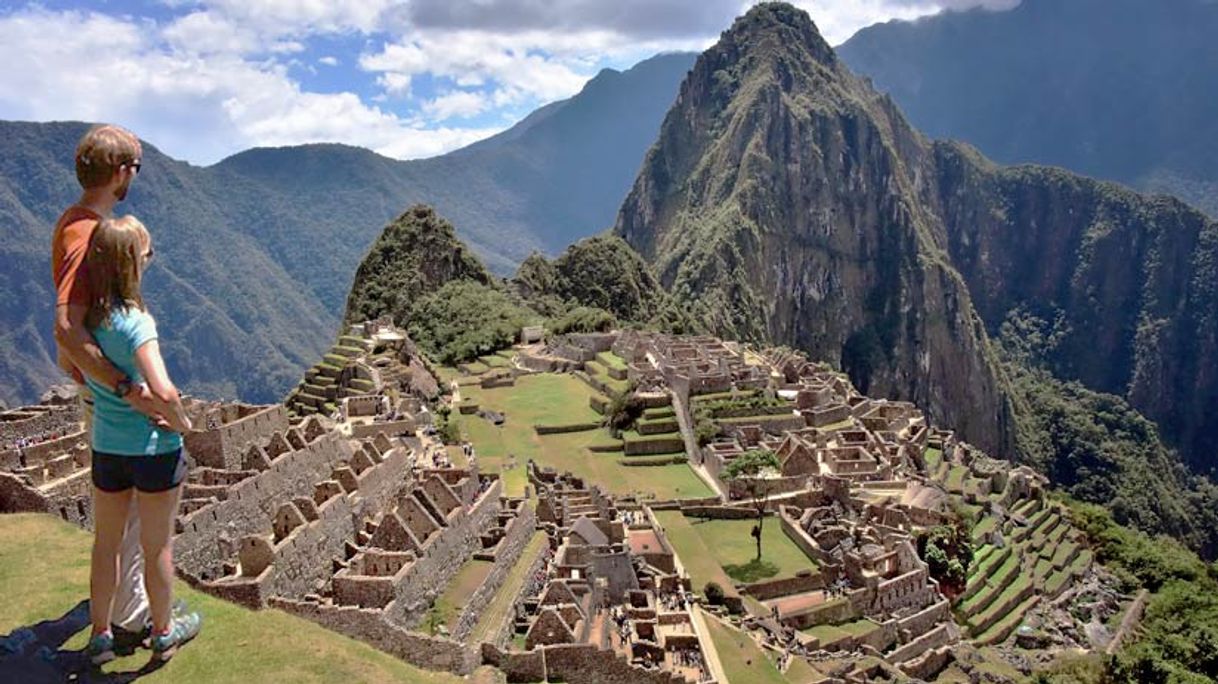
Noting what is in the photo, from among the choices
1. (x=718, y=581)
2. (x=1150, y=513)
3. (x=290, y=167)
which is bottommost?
(x=1150, y=513)

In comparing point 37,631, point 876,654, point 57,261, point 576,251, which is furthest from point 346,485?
point 576,251

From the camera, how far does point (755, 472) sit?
42.9 metres

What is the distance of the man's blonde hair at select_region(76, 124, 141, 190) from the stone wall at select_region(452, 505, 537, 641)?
13.4m

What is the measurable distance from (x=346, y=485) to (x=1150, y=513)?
11133 cm

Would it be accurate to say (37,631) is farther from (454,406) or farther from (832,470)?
(454,406)

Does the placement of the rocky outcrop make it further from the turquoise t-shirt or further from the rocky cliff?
the turquoise t-shirt

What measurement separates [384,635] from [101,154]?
11.7 meters

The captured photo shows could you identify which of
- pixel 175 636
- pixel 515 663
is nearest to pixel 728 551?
pixel 515 663

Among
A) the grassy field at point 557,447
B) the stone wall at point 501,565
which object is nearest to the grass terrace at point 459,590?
the stone wall at point 501,565

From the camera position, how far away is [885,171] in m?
189

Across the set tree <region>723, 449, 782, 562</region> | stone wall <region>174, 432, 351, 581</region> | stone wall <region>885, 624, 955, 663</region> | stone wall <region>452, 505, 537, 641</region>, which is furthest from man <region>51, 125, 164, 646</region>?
tree <region>723, 449, 782, 562</region>

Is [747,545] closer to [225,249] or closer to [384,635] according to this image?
[384,635]

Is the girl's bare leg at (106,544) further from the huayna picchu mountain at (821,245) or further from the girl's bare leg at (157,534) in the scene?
the huayna picchu mountain at (821,245)

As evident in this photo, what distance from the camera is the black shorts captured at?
10.2m
